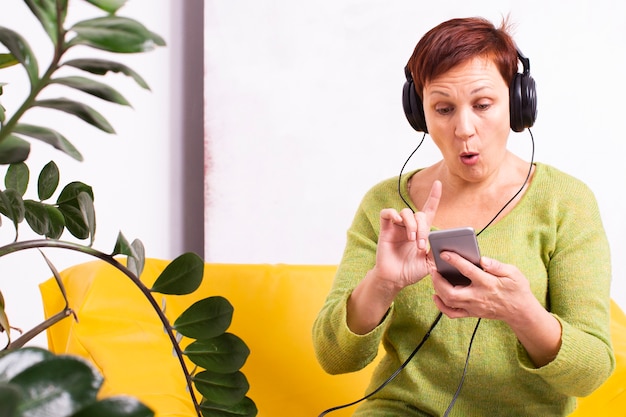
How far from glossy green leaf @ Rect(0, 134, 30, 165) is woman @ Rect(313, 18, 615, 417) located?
0.79m

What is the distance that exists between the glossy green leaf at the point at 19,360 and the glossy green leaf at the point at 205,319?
0.37 meters

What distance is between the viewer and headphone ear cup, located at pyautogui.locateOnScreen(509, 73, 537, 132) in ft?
4.18

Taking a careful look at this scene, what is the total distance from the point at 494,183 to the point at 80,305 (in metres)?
0.82

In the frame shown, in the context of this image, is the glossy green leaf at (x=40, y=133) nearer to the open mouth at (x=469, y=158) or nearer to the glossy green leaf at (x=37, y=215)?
the glossy green leaf at (x=37, y=215)

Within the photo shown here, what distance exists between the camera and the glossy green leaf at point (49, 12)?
38cm

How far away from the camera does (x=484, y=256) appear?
1.29 m

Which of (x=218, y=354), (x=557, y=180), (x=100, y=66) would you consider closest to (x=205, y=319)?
(x=218, y=354)

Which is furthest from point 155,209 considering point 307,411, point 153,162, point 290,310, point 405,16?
point 405,16

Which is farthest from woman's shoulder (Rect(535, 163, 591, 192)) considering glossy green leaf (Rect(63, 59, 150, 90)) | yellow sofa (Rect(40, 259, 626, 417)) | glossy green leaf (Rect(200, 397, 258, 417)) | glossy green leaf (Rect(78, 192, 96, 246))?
glossy green leaf (Rect(63, 59, 150, 90))

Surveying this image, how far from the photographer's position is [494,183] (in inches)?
55.2

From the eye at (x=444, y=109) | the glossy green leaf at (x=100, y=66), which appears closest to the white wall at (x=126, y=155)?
the eye at (x=444, y=109)

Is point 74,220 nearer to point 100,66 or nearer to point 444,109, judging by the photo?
point 100,66

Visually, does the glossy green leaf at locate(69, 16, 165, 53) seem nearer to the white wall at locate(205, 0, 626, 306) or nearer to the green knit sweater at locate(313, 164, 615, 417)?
the green knit sweater at locate(313, 164, 615, 417)

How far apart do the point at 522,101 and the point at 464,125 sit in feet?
0.35
